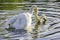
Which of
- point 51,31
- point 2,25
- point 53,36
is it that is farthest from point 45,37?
point 2,25

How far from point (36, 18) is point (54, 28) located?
1.51 m

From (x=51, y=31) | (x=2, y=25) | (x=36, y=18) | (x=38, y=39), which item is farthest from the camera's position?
(x=36, y=18)

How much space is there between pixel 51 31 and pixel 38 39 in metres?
1.47

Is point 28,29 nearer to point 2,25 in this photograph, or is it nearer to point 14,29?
point 14,29

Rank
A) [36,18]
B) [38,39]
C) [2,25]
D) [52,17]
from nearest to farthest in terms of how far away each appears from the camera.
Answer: [38,39] → [2,25] → [36,18] → [52,17]

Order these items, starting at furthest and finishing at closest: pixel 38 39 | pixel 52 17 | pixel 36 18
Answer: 1. pixel 52 17
2. pixel 36 18
3. pixel 38 39

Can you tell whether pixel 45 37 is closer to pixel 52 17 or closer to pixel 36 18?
pixel 36 18

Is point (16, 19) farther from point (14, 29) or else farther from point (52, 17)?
point (52, 17)

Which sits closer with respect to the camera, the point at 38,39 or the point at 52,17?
the point at 38,39

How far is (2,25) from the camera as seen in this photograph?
10953 millimetres

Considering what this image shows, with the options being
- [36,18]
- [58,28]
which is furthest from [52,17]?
[58,28]

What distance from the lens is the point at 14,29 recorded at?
10211mm

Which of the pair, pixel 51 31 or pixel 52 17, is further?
pixel 52 17

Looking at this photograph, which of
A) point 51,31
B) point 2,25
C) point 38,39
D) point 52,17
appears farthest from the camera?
point 52,17
